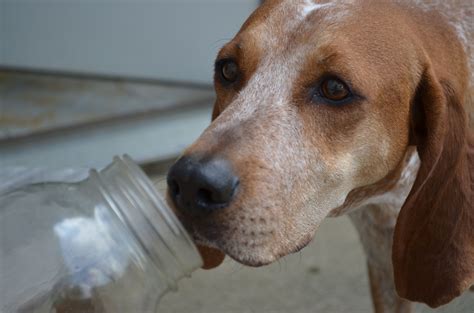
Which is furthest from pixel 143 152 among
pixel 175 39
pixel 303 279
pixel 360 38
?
pixel 360 38

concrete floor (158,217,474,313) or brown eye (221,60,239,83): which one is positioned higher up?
brown eye (221,60,239,83)

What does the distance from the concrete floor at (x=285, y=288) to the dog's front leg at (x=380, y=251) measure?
0.66 m

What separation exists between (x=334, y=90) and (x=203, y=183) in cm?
43

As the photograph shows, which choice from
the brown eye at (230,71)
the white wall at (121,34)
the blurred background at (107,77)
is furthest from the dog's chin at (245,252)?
the white wall at (121,34)

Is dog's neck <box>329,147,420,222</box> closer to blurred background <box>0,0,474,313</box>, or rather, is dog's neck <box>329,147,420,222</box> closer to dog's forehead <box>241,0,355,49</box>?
dog's forehead <box>241,0,355,49</box>

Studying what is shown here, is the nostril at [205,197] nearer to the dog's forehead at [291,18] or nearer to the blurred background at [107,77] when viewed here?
the dog's forehead at [291,18]

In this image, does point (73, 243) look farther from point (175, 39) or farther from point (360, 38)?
point (175, 39)

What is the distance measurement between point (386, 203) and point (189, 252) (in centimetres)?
69

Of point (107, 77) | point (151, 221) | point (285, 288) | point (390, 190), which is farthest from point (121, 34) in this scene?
point (151, 221)

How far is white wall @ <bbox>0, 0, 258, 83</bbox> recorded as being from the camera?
461 centimetres

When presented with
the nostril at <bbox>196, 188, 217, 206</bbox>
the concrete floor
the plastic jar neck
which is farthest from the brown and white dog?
the concrete floor

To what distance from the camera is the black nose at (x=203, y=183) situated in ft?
5.95

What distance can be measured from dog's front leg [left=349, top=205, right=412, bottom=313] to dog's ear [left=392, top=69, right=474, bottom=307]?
301 millimetres

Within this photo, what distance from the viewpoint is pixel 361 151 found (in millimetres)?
2088
